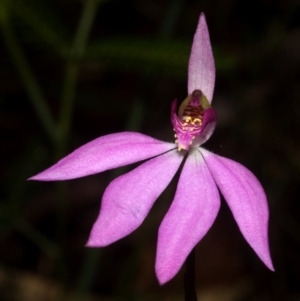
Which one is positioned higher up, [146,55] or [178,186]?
[146,55]

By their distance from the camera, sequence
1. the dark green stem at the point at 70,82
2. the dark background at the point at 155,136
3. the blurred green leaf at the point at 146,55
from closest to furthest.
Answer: the blurred green leaf at the point at 146,55 < the dark green stem at the point at 70,82 < the dark background at the point at 155,136

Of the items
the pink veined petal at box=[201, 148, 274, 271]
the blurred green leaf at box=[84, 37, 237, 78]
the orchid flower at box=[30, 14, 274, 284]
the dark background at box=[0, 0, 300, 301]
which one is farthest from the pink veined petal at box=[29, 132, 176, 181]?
the dark background at box=[0, 0, 300, 301]

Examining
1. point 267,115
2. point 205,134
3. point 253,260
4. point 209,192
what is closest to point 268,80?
point 267,115

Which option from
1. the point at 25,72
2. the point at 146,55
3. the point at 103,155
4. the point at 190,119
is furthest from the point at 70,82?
the point at 103,155

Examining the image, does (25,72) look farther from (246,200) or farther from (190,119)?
(246,200)

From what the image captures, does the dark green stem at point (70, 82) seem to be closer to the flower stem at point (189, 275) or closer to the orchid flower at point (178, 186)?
the orchid flower at point (178, 186)

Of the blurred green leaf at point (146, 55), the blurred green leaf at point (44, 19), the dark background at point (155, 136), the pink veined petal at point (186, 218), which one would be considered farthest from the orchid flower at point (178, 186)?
the dark background at point (155, 136)
